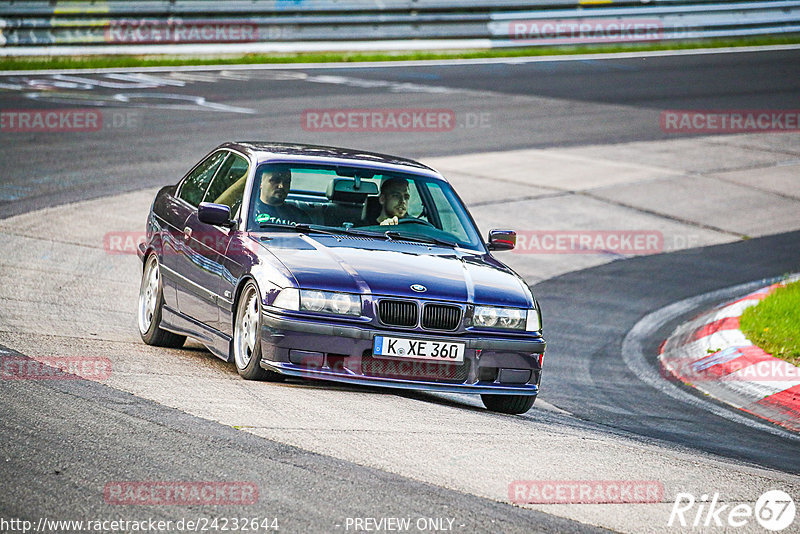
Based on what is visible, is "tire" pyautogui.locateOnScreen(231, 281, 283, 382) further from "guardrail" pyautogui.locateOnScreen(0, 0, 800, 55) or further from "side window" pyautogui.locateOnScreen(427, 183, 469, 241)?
"guardrail" pyautogui.locateOnScreen(0, 0, 800, 55)

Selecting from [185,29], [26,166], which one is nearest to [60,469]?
[26,166]

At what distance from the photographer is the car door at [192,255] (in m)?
8.27

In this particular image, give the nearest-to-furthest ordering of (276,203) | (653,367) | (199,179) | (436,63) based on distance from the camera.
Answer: (276,203)
(199,179)
(653,367)
(436,63)

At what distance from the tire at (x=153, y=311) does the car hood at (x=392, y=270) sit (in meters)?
1.50

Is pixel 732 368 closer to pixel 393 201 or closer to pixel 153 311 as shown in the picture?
pixel 393 201

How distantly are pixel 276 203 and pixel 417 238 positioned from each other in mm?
985


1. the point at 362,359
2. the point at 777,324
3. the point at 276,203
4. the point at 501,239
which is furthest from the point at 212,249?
the point at 777,324

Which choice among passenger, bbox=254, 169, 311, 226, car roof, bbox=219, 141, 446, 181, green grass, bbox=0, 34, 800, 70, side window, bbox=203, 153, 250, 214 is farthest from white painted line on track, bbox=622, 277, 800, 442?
green grass, bbox=0, 34, 800, 70

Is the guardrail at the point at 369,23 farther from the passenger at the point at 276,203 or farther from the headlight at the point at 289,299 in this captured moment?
the headlight at the point at 289,299

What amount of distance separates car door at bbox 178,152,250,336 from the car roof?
0.14 metres

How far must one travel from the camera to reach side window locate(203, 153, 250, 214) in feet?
28.0

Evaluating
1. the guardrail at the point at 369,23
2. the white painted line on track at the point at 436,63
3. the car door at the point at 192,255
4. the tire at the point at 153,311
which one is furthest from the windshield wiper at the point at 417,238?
the guardrail at the point at 369,23

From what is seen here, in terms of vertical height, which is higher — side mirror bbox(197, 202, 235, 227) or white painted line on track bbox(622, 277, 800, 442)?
side mirror bbox(197, 202, 235, 227)

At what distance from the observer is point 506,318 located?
7582 millimetres
